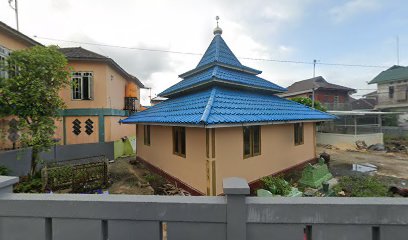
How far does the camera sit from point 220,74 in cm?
834

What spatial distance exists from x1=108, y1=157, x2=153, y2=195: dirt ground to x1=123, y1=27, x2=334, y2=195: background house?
884 mm

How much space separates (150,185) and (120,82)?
431 inches

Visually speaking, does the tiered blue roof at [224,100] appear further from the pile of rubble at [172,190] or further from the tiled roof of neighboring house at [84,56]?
the tiled roof of neighboring house at [84,56]

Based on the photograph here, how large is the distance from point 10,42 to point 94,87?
4.66m

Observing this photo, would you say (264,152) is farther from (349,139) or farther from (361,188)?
(349,139)

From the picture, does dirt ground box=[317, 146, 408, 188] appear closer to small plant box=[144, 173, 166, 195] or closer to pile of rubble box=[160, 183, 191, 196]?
pile of rubble box=[160, 183, 191, 196]

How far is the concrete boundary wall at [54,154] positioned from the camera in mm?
8320

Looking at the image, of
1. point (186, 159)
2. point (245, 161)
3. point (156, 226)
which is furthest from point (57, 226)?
point (245, 161)

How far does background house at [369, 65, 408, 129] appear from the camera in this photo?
955 inches

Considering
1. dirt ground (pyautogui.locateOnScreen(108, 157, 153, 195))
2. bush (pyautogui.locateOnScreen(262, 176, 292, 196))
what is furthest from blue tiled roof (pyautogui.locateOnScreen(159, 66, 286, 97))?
dirt ground (pyautogui.locateOnScreen(108, 157, 153, 195))

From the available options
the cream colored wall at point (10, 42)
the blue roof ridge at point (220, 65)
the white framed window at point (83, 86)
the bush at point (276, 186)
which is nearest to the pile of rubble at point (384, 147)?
the blue roof ridge at point (220, 65)

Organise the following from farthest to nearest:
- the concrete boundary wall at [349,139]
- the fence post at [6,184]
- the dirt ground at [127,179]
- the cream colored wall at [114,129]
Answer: the concrete boundary wall at [349,139], the cream colored wall at [114,129], the dirt ground at [127,179], the fence post at [6,184]

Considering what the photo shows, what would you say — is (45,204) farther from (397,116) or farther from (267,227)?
(397,116)

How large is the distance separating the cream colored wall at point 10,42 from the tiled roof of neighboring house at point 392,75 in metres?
37.5
